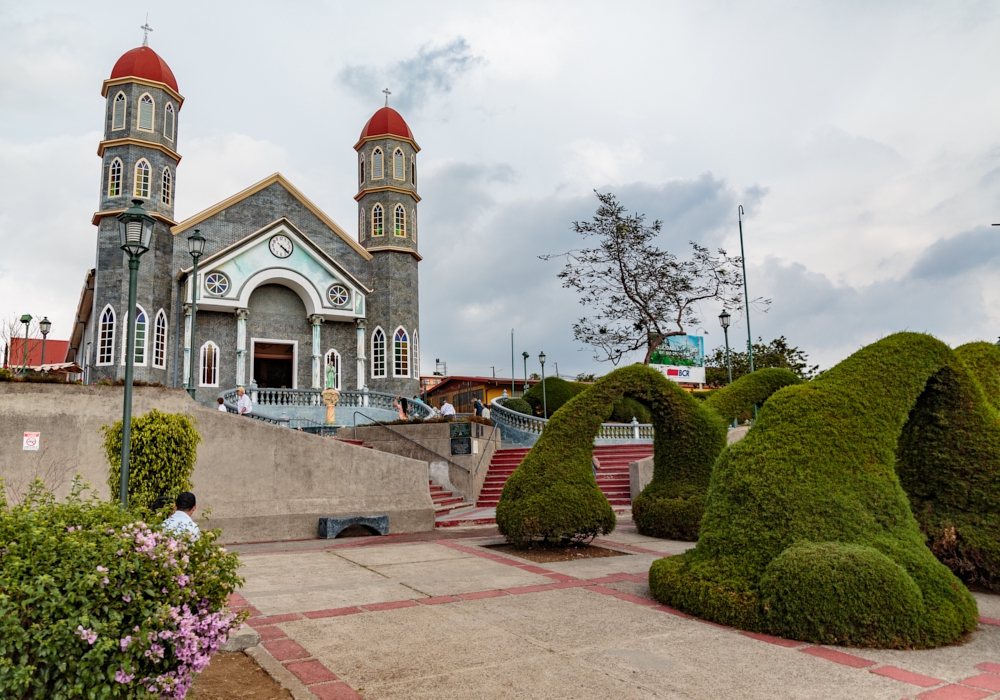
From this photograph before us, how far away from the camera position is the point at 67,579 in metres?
3.27

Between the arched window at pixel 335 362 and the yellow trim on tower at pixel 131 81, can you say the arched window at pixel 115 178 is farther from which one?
the arched window at pixel 335 362

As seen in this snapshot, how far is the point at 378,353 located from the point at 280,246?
6505 millimetres

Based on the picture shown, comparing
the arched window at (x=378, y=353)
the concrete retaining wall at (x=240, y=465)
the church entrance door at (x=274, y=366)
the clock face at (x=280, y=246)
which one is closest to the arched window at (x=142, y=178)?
the clock face at (x=280, y=246)

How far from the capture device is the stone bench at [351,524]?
1299 cm

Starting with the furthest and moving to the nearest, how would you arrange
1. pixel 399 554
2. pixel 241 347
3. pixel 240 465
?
pixel 241 347, pixel 240 465, pixel 399 554

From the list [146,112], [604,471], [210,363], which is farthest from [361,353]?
[604,471]

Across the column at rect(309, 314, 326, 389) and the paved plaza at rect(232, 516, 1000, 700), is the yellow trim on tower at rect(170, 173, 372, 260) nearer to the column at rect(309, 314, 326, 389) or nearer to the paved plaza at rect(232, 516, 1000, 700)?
the column at rect(309, 314, 326, 389)

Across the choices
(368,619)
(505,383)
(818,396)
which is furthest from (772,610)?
(505,383)

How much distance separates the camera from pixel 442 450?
762 inches

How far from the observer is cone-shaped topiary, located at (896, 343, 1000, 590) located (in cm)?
831

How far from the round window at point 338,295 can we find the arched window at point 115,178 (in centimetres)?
924

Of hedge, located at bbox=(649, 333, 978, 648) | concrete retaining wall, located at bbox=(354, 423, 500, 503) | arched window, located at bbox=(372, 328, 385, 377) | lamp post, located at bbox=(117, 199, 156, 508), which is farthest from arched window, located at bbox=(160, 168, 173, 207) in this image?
hedge, located at bbox=(649, 333, 978, 648)

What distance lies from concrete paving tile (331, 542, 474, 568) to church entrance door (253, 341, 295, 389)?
2023 centimetres

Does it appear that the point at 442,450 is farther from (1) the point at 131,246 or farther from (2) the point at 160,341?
(2) the point at 160,341
